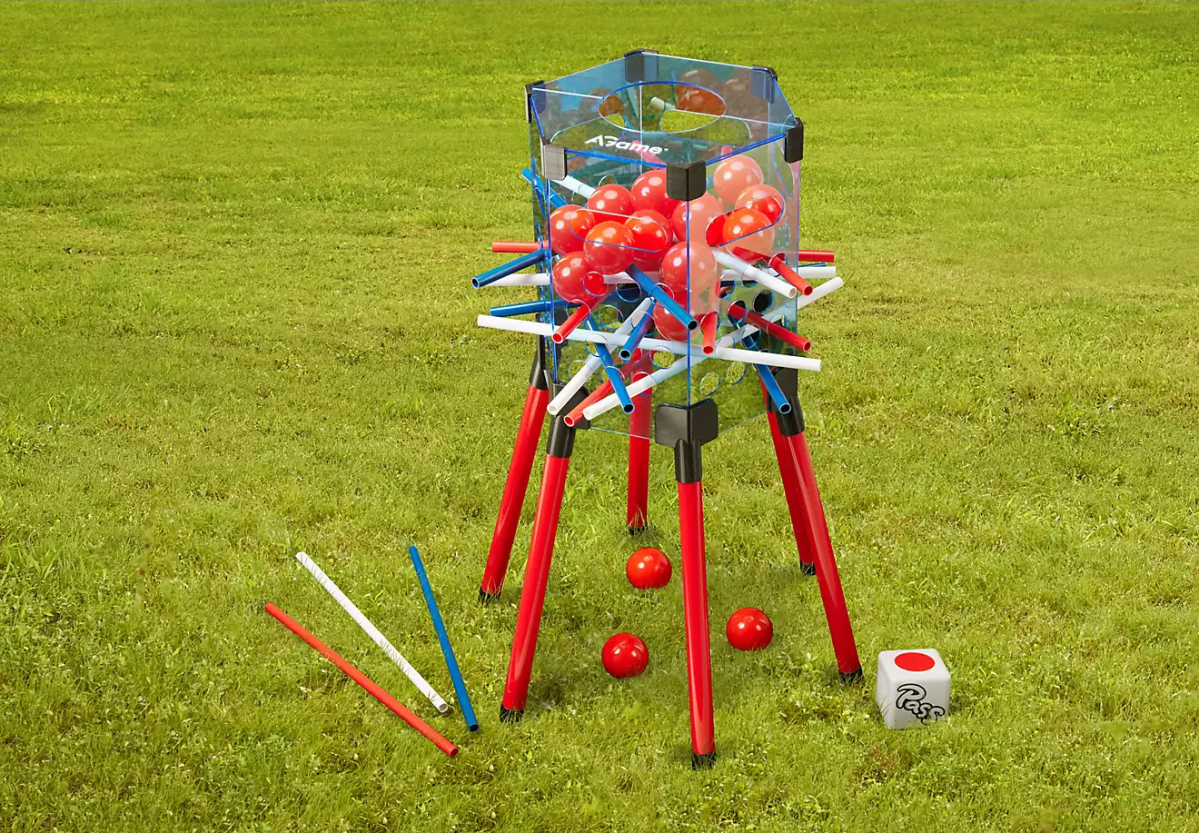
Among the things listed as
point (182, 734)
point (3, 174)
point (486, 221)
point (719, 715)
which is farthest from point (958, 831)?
point (3, 174)

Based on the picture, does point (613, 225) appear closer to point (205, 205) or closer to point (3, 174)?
point (205, 205)

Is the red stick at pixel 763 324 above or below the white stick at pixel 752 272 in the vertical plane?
below

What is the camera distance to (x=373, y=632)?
4.86 m

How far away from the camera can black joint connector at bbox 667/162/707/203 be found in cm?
369

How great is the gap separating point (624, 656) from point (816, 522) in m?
0.80

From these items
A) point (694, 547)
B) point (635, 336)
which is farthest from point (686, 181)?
point (694, 547)

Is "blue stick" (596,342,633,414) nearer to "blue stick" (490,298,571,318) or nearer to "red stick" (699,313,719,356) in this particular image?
"red stick" (699,313,719,356)

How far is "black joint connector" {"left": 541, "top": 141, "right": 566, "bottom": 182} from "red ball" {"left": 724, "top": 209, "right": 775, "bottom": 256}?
54 cm

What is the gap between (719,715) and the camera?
445cm

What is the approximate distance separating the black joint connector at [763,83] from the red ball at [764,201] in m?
0.58

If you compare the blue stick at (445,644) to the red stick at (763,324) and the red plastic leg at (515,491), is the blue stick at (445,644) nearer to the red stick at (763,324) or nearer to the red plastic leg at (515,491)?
the red plastic leg at (515,491)

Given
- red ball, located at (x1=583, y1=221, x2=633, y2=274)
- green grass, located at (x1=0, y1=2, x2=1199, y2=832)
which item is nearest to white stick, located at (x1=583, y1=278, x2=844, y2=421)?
red ball, located at (x1=583, y1=221, x2=633, y2=274)

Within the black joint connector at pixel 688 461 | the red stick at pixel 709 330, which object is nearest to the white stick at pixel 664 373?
the red stick at pixel 709 330

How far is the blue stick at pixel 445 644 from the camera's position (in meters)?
4.41
